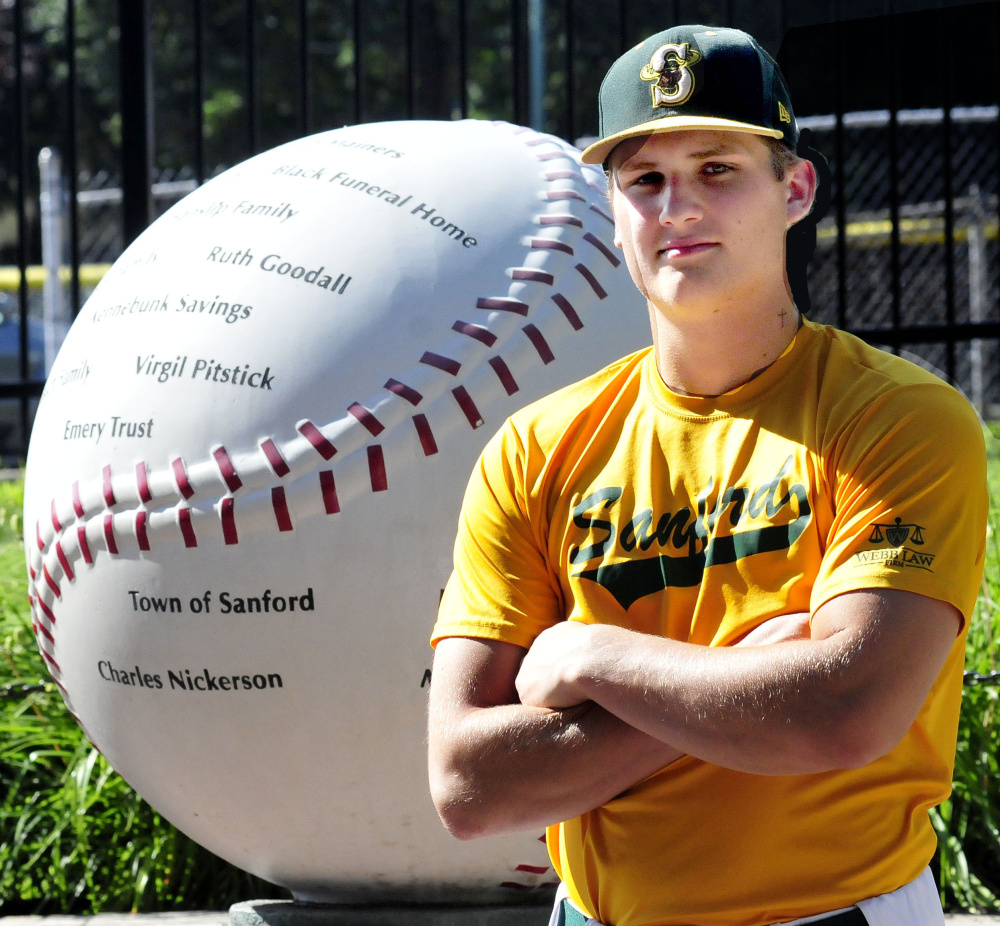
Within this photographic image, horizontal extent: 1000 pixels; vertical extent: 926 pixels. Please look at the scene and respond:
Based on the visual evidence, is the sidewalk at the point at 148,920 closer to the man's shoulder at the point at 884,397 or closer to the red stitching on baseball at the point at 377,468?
the red stitching on baseball at the point at 377,468

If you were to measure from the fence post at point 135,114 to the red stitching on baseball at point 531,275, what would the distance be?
254 cm

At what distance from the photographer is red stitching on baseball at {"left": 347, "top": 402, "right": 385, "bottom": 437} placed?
2340 mm

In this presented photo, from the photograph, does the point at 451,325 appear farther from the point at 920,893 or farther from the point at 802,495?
the point at 920,893

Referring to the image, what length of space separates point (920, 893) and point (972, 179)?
47.8ft

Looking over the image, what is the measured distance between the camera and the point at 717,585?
1611 mm

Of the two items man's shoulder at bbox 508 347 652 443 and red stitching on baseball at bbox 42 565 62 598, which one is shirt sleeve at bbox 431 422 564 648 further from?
red stitching on baseball at bbox 42 565 62 598

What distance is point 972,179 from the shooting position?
14711 mm

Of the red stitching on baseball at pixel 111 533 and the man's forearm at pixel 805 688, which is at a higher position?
the man's forearm at pixel 805 688

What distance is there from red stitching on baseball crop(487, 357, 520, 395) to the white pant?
1.14 metres

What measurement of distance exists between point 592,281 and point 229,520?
851 mm

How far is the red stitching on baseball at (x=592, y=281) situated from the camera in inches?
98.8

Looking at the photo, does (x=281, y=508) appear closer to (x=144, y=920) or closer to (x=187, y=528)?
(x=187, y=528)

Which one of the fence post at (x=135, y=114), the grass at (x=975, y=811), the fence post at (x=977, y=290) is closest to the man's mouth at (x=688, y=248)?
the grass at (x=975, y=811)

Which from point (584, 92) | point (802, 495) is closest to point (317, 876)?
point (802, 495)
